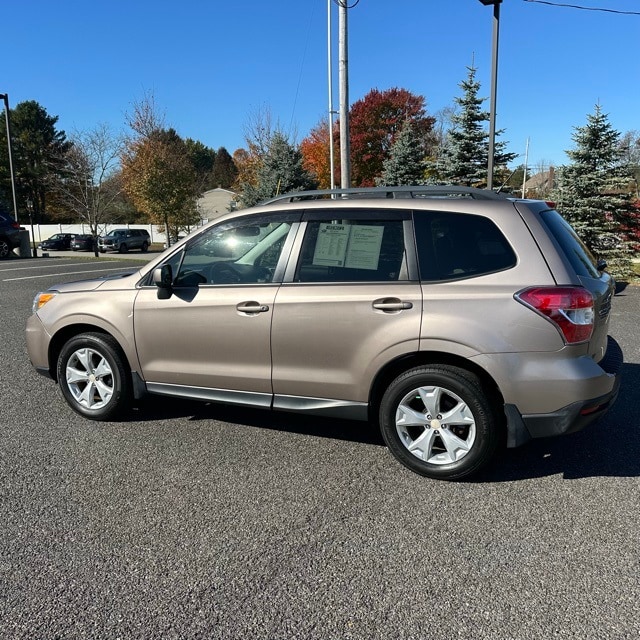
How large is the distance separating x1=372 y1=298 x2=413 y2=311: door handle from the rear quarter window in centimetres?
20

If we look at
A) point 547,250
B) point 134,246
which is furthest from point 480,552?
point 134,246

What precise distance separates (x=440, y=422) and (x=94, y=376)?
2.80 meters

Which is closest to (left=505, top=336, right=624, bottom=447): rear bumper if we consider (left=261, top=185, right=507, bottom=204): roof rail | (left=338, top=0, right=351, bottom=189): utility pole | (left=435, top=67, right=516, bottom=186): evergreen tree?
(left=261, top=185, right=507, bottom=204): roof rail

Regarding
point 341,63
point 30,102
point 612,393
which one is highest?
point 30,102

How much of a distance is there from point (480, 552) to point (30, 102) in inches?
2809

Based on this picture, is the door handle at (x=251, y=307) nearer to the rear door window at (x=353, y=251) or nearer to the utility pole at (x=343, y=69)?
the rear door window at (x=353, y=251)

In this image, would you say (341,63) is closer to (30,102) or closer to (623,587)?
(623,587)

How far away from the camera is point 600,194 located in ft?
48.5

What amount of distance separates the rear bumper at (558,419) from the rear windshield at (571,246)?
2.02 ft

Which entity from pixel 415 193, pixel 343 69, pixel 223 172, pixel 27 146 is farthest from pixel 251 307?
pixel 223 172

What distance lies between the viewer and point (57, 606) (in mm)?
2428

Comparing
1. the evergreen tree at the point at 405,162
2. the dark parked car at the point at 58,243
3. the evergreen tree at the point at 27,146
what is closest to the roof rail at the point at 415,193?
the evergreen tree at the point at 405,162

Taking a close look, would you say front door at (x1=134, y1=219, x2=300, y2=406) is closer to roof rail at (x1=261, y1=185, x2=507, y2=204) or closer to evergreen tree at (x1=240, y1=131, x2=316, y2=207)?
roof rail at (x1=261, y1=185, x2=507, y2=204)

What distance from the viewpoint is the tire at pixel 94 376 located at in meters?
4.48
